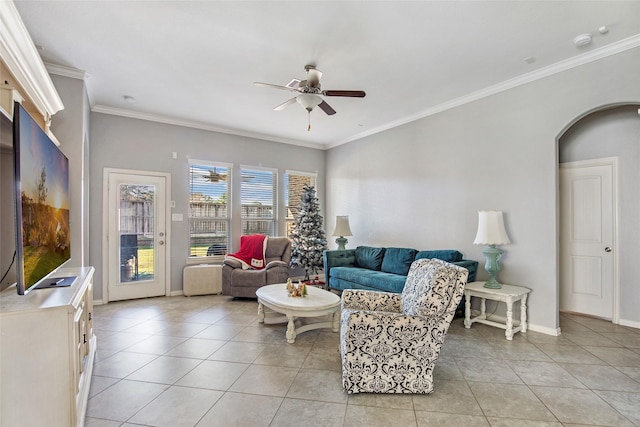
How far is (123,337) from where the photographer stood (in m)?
3.56

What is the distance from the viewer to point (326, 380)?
8.64 ft

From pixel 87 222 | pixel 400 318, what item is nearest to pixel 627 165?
pixel 400 318

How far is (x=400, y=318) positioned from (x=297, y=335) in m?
1.65

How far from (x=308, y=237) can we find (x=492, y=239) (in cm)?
339

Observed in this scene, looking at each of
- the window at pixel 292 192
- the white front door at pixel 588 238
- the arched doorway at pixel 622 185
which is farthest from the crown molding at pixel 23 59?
the white front door at pixel 588 238

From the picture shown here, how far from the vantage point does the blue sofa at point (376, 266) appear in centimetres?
443

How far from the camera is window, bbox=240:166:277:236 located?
643cm

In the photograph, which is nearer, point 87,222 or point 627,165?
point 627,165

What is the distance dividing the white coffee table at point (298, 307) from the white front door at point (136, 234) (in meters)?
2.50

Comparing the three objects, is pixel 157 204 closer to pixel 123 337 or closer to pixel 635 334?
pixel 123 337

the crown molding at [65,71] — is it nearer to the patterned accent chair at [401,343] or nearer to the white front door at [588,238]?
the patterned accent chair at [401,343]

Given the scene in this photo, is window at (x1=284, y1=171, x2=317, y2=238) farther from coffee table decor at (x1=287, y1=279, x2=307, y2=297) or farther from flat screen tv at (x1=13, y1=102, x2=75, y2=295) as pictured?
flat screen tv at (x1=13, y1=102, x2=75, y2=295)

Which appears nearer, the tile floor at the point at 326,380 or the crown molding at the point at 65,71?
the tile floor at the point at 326,380

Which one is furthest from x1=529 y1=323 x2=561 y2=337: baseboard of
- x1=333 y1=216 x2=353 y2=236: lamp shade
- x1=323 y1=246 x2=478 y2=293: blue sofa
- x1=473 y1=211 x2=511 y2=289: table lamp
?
x1=333 y1=216 x2=353 y2=236: lamp shade
